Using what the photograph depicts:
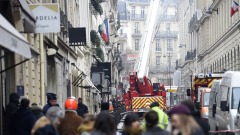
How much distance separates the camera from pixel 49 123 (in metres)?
11.8

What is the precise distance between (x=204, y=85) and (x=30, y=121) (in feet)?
83.1

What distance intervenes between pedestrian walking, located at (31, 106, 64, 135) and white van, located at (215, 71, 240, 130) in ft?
30.7

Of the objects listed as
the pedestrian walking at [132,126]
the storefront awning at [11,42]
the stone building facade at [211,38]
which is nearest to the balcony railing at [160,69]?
the stone building facade at [211,38]

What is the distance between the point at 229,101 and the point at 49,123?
11129 millimetres

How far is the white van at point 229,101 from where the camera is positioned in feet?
69.9

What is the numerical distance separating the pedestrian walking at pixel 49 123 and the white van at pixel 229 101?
9.35 meters

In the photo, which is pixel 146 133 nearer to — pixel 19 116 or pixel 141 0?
pixel 19 116

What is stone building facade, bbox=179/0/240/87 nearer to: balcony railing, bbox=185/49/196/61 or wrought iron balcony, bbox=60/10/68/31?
balcony railing, bbox=185/49/196/61

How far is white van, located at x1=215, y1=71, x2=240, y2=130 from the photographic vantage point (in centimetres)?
2131

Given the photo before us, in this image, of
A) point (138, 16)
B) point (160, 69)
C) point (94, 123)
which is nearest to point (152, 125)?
point (94, 123)

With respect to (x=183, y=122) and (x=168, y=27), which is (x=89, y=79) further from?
(x=168, y=27)

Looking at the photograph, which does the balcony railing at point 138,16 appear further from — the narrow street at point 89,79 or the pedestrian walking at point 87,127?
the pedestrian walking at point 87,127

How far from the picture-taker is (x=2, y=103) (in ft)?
64.6

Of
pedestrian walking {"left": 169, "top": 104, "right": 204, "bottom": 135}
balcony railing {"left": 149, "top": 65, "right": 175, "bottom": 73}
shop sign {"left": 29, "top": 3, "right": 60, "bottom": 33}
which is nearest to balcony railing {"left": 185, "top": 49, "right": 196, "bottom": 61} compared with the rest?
balcony railing {"left": 149, "top": 65, "right": 175, "bottom": 73}
